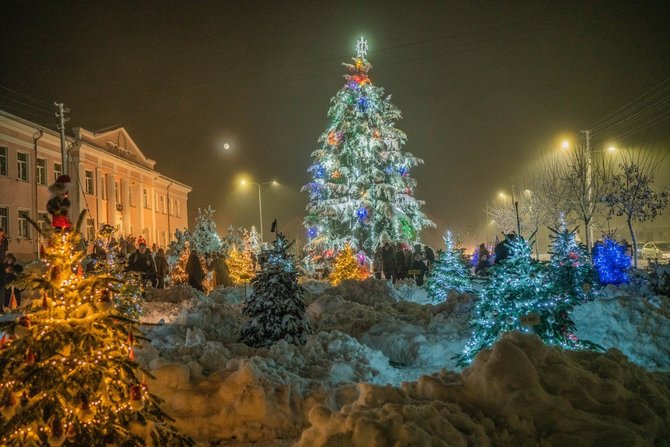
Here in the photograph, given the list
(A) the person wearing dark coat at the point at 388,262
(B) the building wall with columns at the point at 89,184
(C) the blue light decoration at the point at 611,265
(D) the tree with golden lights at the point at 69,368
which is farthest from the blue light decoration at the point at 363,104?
(D) the tree with golden lights at the point at 69,368

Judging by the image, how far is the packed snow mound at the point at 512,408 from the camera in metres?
3.92

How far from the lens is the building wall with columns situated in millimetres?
33000

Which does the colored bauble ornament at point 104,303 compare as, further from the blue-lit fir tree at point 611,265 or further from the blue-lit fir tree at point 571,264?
the blue-lit fir tree at point 611,265

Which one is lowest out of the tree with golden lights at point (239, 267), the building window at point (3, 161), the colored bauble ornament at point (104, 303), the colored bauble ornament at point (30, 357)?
the colored bauble ornament at point (30, 357)

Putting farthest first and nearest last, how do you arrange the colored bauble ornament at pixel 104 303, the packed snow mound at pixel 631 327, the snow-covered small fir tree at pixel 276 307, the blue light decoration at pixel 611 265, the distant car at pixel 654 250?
the distant car at pixel 654 250
the blue light decoration at pixel 611 265
the snow-covered small fir tree at pixel 276 307
the packed snow mound at pixel 631 327
the colored bauble ornament at pixel 104 303

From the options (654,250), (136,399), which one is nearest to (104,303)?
(136,399)

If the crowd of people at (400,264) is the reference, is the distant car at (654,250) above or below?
above

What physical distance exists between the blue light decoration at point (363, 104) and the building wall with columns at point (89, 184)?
13.2 metres

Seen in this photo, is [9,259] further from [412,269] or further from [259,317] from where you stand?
[412,269]

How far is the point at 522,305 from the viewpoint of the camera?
24.6 feet

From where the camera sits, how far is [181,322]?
11.1 m

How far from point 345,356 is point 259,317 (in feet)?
6.26

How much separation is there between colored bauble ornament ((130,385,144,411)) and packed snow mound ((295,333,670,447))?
1.18 metres

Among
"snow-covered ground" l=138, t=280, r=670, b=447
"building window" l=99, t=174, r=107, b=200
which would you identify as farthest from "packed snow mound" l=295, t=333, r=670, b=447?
"building window" l=99, t=174, r=107, b=200
